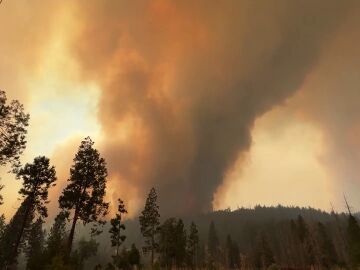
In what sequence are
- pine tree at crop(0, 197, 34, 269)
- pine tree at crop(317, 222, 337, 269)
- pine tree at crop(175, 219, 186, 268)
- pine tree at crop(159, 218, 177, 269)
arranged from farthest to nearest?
pine tree at crop(317, 222, 337, 269)
pine tree at crop(175, 219, 186, 268)
pine tree at crop(159, 218, 177, 269)
pine tree at crop(0, 197, 34, 269)

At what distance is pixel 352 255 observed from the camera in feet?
180

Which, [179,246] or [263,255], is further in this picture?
[263,255]

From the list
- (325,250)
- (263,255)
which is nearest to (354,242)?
(263,255)

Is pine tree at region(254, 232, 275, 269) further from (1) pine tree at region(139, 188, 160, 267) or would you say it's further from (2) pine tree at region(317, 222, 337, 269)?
(1) pine tree at region(139, 188, 160, 267)

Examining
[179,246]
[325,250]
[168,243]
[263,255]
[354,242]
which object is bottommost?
[354,242]

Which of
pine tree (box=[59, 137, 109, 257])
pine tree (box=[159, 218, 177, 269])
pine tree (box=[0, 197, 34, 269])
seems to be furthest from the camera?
pine tree (box=[159, 218, 177, 269])

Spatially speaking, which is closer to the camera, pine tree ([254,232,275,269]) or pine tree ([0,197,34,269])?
pine tree ([0,197,34,269])

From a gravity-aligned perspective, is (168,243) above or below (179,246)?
above

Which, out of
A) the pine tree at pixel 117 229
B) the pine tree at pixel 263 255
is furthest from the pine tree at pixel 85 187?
the pine tree at pixel 263 255

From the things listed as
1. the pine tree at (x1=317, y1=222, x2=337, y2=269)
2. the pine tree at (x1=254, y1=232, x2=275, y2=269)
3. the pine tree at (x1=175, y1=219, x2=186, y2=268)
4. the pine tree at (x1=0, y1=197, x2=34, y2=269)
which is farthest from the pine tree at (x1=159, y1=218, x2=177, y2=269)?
the pine tree at (x1=317, y1=222, x2=337, y2=269)

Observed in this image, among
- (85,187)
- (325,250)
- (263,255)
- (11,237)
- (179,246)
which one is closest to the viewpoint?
(85,187)

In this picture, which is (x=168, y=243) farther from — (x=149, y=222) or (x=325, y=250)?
(x=325, y=250)

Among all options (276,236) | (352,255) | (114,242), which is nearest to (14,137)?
(114,242)

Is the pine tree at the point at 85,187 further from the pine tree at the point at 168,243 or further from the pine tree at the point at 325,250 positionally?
the pine tree at the point at 325,250
